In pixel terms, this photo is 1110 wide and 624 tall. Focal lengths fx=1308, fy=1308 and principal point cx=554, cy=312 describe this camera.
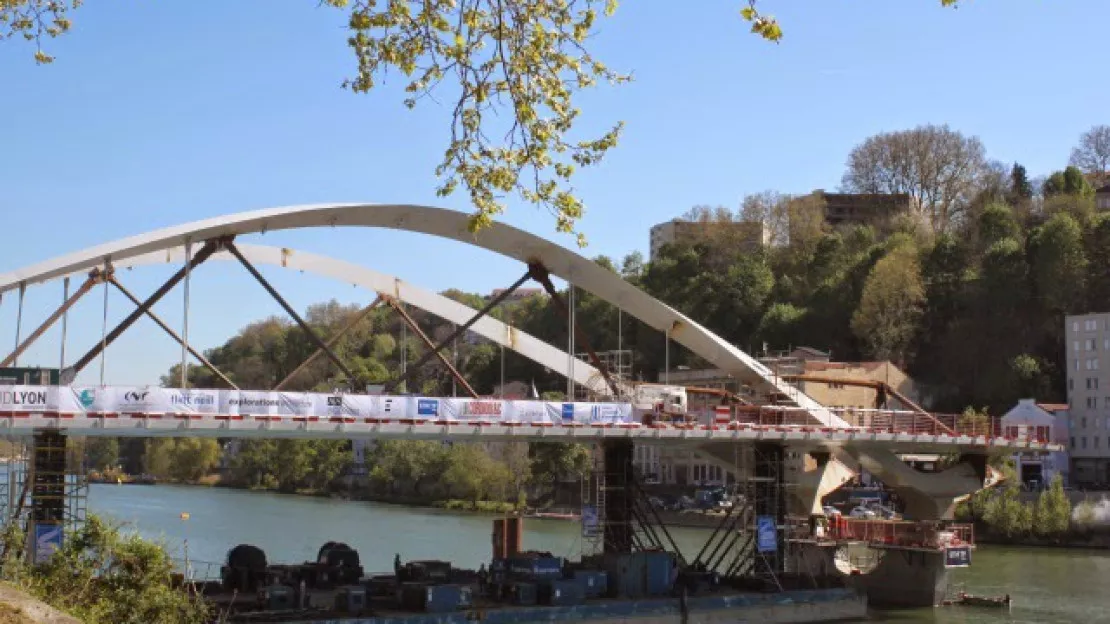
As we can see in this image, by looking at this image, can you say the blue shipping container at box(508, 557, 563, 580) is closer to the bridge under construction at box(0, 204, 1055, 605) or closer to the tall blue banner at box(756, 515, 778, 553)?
the bridge under construction at box(0, 204, 1055, 605)

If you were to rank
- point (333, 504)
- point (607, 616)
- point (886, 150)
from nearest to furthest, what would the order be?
point (607, 616) → point (333, 504) → point (886, 150)

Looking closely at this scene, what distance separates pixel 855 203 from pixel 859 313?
130ft

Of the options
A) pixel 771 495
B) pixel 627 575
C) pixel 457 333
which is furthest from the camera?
pixel 771 495

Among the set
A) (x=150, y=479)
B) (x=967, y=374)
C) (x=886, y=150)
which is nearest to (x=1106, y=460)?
(x=967, y=374)

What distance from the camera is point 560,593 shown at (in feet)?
117

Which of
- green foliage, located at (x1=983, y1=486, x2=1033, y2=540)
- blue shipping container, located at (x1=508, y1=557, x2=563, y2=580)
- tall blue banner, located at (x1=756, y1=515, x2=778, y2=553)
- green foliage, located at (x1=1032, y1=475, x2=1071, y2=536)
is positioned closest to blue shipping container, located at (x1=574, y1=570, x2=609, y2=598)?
blue shipping container, located at (x1=508, y1=557, x2=563, y2=580)

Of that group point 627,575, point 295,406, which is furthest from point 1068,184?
point 295,406

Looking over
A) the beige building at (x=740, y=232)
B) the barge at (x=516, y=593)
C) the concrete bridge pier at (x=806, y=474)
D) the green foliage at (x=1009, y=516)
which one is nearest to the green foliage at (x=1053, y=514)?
the green foliage at (x=1009, y=516)

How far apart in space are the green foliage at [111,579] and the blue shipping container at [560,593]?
540 inches

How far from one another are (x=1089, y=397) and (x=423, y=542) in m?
46.8

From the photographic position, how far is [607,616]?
3588cm

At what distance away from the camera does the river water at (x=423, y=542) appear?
152 feet

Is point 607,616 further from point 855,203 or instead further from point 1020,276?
point 855,203

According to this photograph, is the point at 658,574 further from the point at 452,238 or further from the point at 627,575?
the point at 452,238
